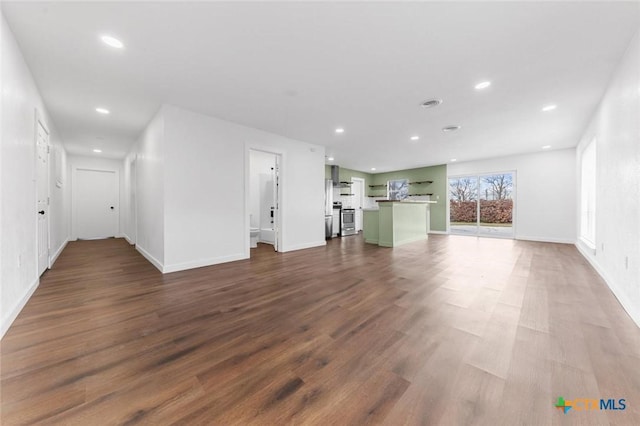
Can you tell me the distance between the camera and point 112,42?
223 cm

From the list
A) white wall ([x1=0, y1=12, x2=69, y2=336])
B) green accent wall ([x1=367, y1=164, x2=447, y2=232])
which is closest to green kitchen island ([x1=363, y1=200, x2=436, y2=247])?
green accent wall ([x1=367, y1=164, x2=447, y2=232])

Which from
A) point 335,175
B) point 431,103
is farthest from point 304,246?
point 431,103

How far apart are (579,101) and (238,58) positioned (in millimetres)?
4775

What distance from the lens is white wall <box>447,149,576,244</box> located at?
634 cm

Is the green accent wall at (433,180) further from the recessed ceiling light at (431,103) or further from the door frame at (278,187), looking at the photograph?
the recessed ceiling light at (431,103)

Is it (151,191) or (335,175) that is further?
(335,175)

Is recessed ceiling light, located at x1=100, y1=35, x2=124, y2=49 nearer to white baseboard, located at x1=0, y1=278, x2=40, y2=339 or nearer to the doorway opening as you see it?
white baseboard, located at x1=0, y1=278, x2=40, y2=339

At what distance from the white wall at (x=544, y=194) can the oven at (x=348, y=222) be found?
4.69m

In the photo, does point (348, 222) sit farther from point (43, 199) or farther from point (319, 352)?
point (43, 199)

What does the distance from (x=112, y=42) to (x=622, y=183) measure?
5296mm

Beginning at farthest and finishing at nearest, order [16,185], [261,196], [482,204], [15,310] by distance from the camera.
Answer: [482,204], [261,196], [16,185], [15,310]

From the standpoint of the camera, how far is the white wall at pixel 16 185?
76.6 inches

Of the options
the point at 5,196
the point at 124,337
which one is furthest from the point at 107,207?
the point at 124,337

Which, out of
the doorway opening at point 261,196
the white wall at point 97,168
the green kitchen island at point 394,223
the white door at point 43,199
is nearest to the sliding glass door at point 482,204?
the green kitchen island at point 394,223
